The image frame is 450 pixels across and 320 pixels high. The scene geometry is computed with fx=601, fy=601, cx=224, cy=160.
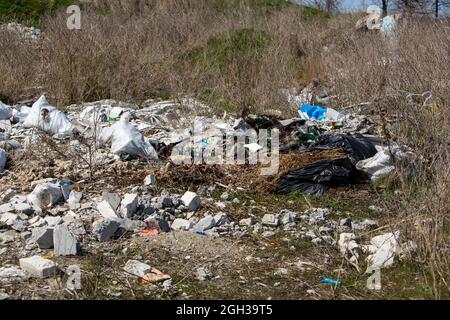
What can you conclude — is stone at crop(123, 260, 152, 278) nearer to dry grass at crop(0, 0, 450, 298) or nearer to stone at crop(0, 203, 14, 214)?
stone at crop(0, 203, 14, 214)

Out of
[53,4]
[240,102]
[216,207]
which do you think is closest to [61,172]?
[216,207]

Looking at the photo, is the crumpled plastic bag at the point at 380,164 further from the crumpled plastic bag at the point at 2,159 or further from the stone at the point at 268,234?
the crumpled plastic bag at the point at 2,159

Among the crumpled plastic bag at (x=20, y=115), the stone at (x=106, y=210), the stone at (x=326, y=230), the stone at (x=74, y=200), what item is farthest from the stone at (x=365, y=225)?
the crumpled plastic bag at (x=20, y=115)

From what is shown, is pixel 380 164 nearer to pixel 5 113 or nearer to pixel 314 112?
pixel 314 112

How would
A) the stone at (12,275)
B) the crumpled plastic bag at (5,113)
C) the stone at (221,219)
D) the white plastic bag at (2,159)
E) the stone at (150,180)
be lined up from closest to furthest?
the stone at (12,275)
the stone at (221,219)
the stone at (150,180)
the white plastic bag at (2,159)
the crumpled plastic bag at (5,113)

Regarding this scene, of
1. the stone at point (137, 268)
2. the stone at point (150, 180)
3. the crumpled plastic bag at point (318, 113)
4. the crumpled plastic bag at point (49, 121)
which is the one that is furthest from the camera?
the crumpled plastic bag at point (318, 113)

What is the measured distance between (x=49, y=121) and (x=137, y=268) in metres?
2.96

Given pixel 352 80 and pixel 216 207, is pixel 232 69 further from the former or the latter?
pixel 216 207

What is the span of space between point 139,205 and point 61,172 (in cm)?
104

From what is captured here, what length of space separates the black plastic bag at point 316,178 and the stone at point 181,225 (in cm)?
101

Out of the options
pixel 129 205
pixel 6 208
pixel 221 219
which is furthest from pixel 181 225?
pixel 6 208

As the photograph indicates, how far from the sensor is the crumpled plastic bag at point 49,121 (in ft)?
18.5

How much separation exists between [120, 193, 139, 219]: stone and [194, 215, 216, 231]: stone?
0.45 metres

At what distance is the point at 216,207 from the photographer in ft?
13.5
